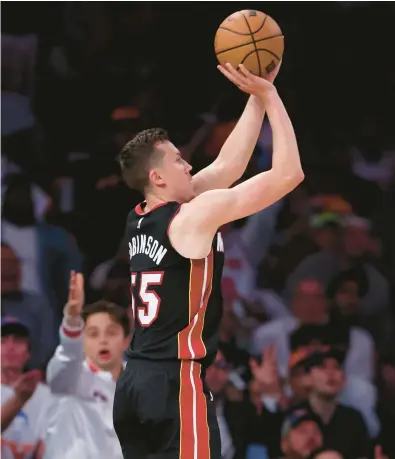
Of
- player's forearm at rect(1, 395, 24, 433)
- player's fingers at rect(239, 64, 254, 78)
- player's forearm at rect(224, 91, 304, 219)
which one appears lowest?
player's forearm at rect(1, 395, 24, 433)

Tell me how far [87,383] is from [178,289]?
86.6 inches

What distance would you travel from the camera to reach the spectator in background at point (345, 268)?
834 centimetres

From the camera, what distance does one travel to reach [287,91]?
9.16 m

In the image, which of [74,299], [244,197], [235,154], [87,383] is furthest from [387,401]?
[244,197]

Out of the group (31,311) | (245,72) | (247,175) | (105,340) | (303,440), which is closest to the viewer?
(245,72)

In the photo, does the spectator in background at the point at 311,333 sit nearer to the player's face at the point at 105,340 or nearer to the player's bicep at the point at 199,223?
the player's face at the point at 105,340

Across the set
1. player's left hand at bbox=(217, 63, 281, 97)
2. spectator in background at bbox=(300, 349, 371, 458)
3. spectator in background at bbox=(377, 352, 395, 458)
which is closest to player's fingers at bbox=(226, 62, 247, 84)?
player's left hand at bbox=(217, 63, 281, 97)

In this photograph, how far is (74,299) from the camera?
547 centimetres

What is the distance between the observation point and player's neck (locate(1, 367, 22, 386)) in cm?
697

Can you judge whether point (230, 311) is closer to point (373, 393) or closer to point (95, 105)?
point (373, 393)

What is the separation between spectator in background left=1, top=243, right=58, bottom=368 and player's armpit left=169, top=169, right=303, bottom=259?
159 inches

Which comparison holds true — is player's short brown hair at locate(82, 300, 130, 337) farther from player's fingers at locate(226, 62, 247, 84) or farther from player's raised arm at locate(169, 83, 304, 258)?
player's fingers at locate(226, 62, 247, 84)

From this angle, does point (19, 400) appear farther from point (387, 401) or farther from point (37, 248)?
point (387, 401)

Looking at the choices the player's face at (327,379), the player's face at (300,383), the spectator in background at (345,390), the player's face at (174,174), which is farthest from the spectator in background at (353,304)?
the player's face at (174,174)
